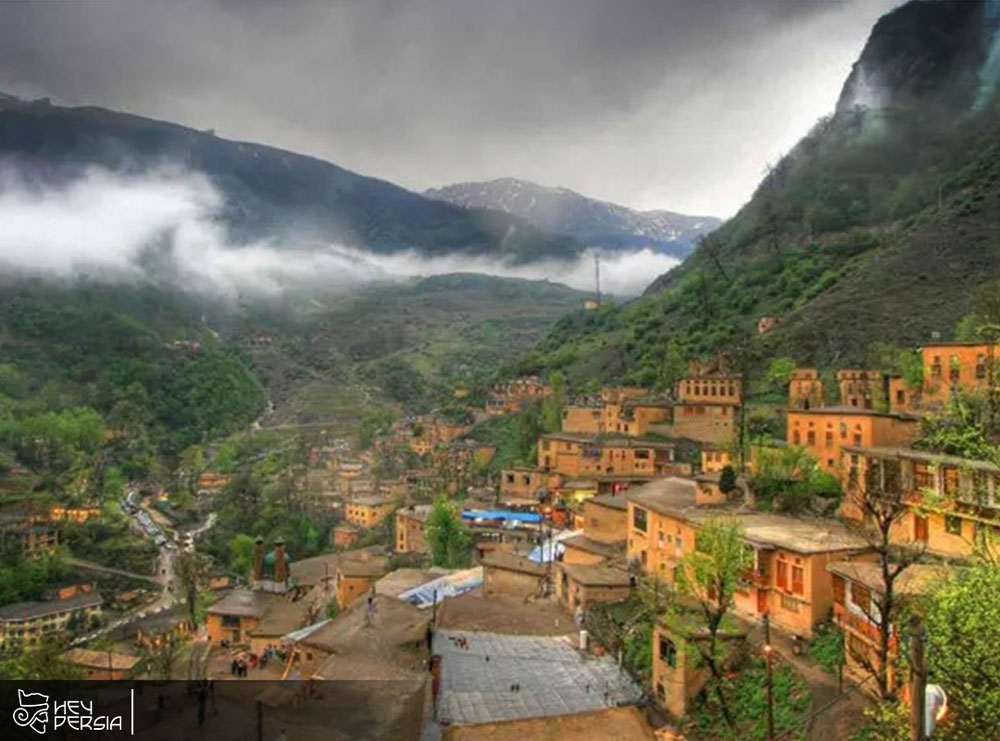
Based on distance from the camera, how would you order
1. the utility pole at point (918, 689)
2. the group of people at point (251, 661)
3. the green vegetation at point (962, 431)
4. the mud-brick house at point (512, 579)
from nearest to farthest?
the utility pole at point (918, 689), the green vegetation at point (962, 431), the mud-brick house at point (512, 579), the group of people at point (251, 661)

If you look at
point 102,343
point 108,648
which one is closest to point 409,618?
point 108,648

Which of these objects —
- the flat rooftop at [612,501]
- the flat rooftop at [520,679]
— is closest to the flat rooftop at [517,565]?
the flat rooftop at [612,501]

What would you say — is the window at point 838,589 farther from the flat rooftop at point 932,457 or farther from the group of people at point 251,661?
the group of people at point 251,661

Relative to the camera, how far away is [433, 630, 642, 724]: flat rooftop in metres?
19.3

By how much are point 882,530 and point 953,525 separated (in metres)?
6.87

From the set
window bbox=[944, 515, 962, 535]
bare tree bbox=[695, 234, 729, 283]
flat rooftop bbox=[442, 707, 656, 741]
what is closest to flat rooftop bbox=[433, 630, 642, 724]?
flat rooftop bbox=[442, 707, 656, 741]

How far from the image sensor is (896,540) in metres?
22.1

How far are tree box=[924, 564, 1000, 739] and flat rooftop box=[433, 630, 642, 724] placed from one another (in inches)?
380

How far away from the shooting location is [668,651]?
19.5m

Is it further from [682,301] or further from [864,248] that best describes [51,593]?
[864,248]

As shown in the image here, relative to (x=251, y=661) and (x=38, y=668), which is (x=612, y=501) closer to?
(x=251, y=661)

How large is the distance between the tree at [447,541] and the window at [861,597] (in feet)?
97.6

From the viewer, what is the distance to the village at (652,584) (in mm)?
18297

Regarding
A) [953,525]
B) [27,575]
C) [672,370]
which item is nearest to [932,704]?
[953,525]
